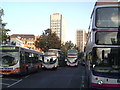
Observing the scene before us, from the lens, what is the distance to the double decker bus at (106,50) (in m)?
11.9

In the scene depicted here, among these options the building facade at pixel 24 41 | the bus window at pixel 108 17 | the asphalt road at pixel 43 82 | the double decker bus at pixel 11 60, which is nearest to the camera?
the bus window at pixel 108 17

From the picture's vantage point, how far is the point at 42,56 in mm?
37156

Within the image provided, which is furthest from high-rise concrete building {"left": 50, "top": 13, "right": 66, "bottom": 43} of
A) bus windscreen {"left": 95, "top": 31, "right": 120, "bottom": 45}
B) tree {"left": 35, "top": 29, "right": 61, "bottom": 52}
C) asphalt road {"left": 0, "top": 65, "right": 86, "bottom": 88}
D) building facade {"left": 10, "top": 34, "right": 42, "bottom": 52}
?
bus windscreen {"left": 95, "top": 31, "right": 120, "bottom": 45}

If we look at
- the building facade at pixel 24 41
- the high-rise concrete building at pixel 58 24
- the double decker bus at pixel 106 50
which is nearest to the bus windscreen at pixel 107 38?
the double decker bus at pixel 106 50

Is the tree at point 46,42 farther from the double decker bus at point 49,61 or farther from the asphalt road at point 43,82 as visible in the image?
the asphalt road at point 43,82

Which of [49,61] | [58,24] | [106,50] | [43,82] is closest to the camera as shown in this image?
[106,50]

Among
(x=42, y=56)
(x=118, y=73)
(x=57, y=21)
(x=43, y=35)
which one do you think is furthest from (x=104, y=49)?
(x=57, y=21)

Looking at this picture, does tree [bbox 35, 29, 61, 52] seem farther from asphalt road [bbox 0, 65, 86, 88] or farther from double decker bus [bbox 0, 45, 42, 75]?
double decker bus [bbox 0, 45, 42, 75]

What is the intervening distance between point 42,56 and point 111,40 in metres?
25.8

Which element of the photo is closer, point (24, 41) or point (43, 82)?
point (43, 82)

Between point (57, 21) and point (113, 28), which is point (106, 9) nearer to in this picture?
point (113, 28)

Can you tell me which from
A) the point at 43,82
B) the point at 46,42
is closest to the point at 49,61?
the point at 43,82

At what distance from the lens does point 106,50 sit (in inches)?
474

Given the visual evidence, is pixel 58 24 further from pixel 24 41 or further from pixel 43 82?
pixel 43 82
